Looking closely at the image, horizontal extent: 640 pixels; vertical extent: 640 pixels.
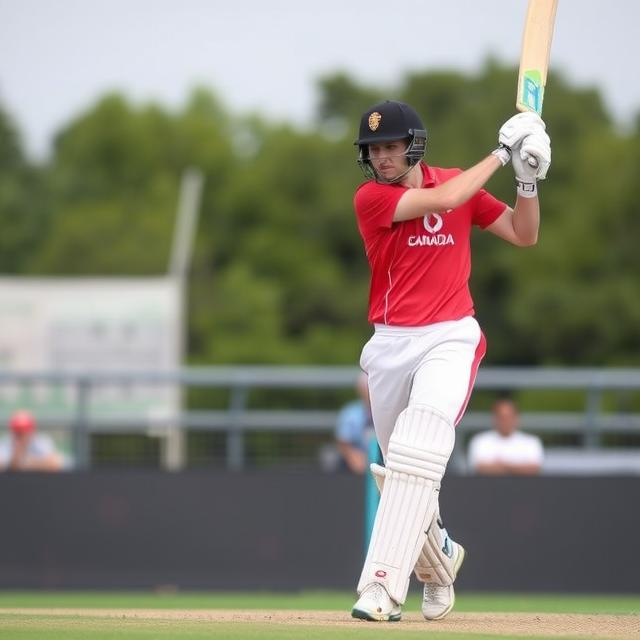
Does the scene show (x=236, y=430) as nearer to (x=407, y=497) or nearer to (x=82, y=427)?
(x=82, y=427)

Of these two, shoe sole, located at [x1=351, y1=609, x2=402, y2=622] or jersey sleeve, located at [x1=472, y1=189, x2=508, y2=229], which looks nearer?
shoe sole, located at [x1=351, y1=609, x2=402, y2=622]

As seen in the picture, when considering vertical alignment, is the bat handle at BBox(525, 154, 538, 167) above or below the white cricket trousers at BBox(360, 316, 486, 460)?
above

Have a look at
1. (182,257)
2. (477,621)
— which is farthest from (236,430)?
(182,257)

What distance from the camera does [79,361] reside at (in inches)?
808

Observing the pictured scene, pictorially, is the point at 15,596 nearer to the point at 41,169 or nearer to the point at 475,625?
the point at 475,625

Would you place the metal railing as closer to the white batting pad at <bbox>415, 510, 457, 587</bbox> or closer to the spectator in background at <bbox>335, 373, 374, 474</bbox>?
the spectator in background at <bbox>335, 373, 374, 474</bbox>

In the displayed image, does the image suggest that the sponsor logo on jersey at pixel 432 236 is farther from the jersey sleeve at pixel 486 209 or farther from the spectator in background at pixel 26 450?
the spectator in background at pixel 26 450

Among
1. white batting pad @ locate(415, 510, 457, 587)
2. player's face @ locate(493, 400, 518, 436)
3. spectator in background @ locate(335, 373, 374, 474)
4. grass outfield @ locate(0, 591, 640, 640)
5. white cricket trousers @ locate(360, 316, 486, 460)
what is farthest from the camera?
spectator in background @ locate(335, 373, 374, 474)

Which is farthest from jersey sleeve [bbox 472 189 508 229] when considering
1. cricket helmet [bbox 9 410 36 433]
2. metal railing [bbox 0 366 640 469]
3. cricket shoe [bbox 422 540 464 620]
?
metal railing [bbox 0 366 640 469]

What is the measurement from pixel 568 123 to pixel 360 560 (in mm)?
52784

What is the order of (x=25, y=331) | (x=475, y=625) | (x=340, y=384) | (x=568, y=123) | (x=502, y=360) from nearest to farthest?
1. (x=475, y=625)
2. (x=340, y=384)
3. (x=25, y=331)
4. (x=502, y=360)
5. (x=568, y=123)

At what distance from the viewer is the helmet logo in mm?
6523

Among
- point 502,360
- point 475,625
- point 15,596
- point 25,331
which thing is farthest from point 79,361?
point 502,360

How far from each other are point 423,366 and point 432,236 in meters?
0.58
